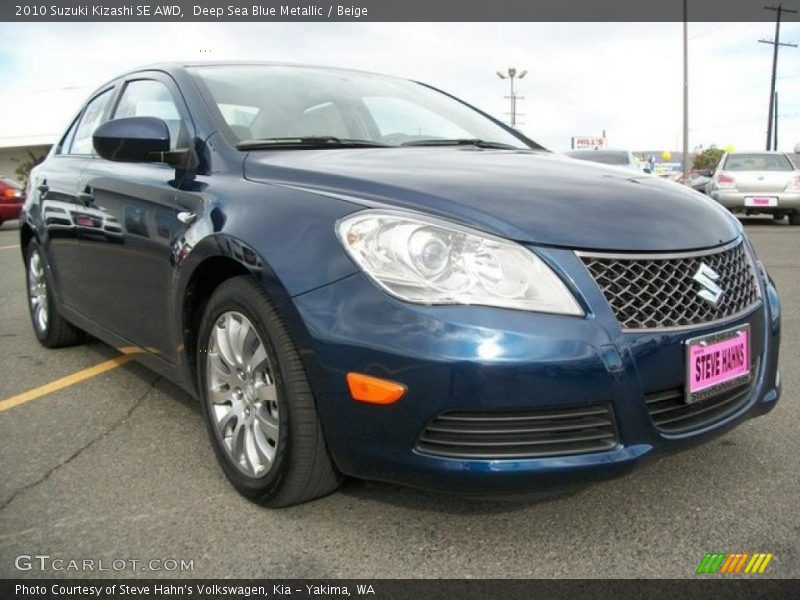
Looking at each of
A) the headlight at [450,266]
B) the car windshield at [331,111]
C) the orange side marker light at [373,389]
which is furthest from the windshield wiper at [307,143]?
the orange side marker light at [373,389]

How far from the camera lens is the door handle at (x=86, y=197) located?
11.4 feet

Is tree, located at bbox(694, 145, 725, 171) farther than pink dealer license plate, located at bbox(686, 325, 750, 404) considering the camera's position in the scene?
Yes

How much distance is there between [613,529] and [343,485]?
2.85 feet

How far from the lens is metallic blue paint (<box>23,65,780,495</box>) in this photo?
1886mm

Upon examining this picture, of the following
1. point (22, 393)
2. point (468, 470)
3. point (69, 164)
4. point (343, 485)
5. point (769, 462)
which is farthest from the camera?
point (69, 164)

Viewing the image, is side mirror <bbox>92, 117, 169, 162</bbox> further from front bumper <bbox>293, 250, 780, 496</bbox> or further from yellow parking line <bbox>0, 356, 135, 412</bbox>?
front bumper <bbox>293, 250, 780, 496</bbox>

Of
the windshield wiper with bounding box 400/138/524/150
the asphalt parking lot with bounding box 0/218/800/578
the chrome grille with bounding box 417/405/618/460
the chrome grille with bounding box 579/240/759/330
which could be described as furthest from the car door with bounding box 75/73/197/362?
the chrome grille with bounding box 579/240/759/330

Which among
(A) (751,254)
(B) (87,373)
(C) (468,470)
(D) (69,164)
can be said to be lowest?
(B) (87,373)

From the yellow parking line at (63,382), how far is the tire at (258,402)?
95 cm

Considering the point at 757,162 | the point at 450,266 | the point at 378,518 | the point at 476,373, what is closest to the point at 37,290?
the point at 378,518

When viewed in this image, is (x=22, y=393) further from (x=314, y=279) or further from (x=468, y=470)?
(x=468, y=470)

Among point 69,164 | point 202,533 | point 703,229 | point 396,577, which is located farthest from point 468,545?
point 69,164

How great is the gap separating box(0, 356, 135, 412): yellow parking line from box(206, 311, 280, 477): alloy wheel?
0.94m

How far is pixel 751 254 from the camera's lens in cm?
259
